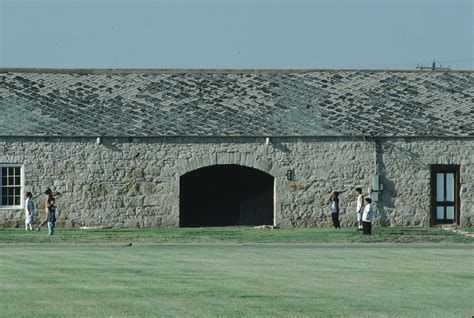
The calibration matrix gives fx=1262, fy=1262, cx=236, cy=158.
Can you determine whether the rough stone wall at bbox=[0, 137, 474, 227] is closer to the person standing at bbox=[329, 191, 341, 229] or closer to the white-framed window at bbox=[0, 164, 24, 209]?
the white-framed window at bbox=[0, 164, 24, 209]

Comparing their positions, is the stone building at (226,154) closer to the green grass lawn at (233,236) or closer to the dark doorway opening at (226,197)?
the dark doorway opening at (226,197)

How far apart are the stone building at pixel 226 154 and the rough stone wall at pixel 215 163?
0.03 m

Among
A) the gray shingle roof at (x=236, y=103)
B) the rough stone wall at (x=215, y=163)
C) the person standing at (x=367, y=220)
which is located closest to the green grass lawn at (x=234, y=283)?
the person standing at (x=367, y=220)

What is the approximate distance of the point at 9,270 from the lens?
74.6 ft

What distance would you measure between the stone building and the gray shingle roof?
67 millimetres

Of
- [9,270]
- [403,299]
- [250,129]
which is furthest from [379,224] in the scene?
[403,299]

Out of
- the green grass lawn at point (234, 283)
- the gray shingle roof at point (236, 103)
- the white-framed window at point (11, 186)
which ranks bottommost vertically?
the green grass lawn at point (234, 283)

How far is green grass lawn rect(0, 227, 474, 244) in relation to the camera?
112 feet

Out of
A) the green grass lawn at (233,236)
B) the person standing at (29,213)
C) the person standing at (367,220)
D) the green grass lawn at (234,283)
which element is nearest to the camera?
the green grass lawn at (234,283)

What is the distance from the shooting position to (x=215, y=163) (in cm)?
4047

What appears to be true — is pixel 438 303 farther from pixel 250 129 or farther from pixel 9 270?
pixel 250 129

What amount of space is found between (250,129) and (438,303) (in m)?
23.9

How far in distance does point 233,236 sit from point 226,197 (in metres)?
7.00

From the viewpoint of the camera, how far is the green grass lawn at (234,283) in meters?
16.6
